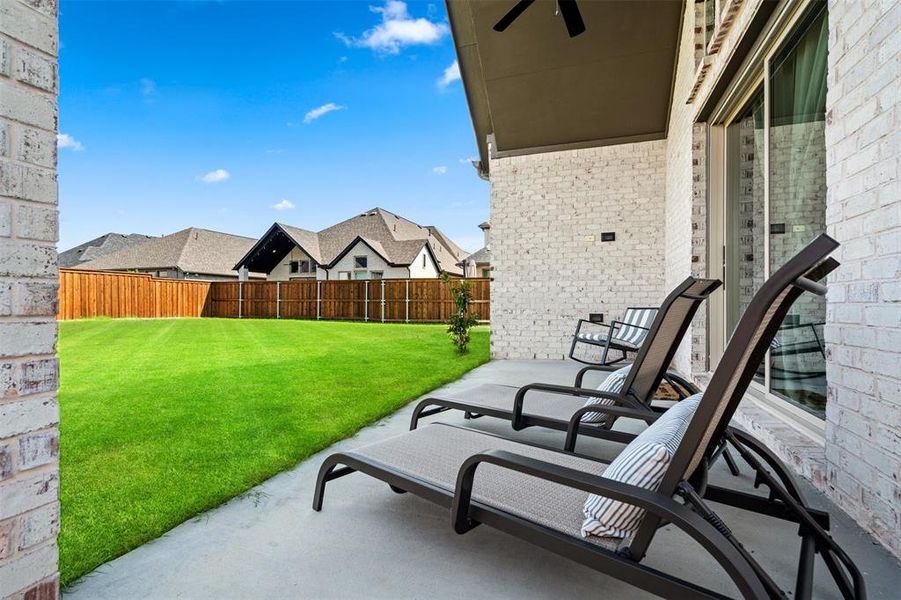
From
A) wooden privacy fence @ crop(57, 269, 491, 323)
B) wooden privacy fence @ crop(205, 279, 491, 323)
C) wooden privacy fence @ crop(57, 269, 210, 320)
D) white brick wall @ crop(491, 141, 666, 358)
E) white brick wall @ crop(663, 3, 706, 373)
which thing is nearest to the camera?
white brick wall @ crop(663, 3, 706, 373)

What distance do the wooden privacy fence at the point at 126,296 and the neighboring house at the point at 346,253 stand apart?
16.2ft

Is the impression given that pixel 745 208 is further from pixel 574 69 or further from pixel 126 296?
pixel 126 296

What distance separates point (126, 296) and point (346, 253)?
10.2 metres

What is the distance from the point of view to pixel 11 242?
41.6 inches

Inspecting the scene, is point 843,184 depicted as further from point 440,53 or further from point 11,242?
point 440,53

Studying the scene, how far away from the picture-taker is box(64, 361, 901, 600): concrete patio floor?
4.61 feet

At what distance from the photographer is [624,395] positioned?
2398 millimetres

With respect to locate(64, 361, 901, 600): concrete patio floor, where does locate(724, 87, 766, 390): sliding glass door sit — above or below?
above

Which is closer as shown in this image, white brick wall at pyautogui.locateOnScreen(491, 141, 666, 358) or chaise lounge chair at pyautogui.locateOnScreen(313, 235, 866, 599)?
chaise lounge chair at pyautogui.locateOnScreen(313, 235, 866, 599)

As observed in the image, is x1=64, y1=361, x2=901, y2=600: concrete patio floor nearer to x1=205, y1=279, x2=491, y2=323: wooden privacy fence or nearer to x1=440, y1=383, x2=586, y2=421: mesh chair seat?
x1=440, y1=383, x2=586, y2=421: mesh chair seat

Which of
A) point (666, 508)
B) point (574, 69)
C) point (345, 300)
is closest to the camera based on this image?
point (666, 508)

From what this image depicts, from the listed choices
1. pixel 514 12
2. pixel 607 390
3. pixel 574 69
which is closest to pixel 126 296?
pixel 574 69

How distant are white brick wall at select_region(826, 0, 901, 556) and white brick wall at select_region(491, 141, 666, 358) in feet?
15.7

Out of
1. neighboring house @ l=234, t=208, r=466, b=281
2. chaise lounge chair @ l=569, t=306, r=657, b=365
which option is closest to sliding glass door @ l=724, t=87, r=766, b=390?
chaise lounge chair @ l=569, t=306, r=657, b=365
